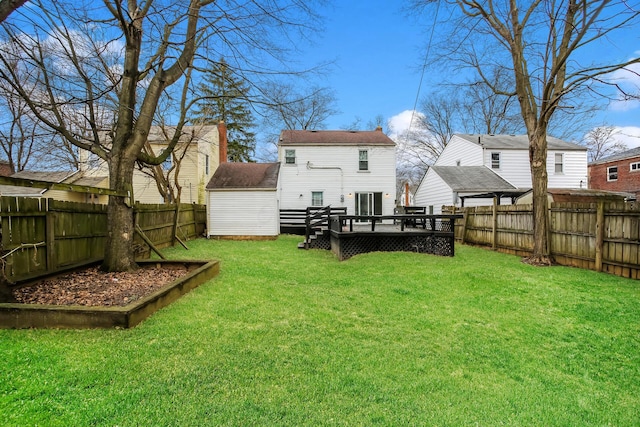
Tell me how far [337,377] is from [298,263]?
5.75m

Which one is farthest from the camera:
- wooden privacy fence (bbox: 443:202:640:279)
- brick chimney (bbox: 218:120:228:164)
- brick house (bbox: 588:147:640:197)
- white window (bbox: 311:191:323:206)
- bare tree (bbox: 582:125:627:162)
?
bare tree (bbox: 582:125:627:162)

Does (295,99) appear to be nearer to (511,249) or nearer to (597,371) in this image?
(597,371)

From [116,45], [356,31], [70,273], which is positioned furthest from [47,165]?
[356,31]

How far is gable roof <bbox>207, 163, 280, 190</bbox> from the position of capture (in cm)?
1523

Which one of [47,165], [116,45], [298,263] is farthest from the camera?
[47,165]

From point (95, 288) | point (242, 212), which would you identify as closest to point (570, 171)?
point (242, 212)

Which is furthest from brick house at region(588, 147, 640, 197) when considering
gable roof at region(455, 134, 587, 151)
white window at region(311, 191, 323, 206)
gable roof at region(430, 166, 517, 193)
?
white window at region(311, 191, 323, 206)

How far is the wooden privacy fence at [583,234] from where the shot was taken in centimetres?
666

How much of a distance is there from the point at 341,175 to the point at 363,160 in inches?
62.3

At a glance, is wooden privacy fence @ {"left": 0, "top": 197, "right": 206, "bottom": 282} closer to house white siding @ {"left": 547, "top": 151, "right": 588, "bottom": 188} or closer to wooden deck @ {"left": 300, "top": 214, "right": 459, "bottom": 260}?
wooden deck @ {"left": 300, "top": 214, "right": 459, "bottom": 260}

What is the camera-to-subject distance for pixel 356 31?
783cm

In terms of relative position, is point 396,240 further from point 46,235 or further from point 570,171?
point 570,171

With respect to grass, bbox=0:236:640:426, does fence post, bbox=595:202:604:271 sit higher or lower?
higher

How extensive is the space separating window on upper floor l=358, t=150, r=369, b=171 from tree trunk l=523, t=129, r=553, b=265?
974 centimetres
